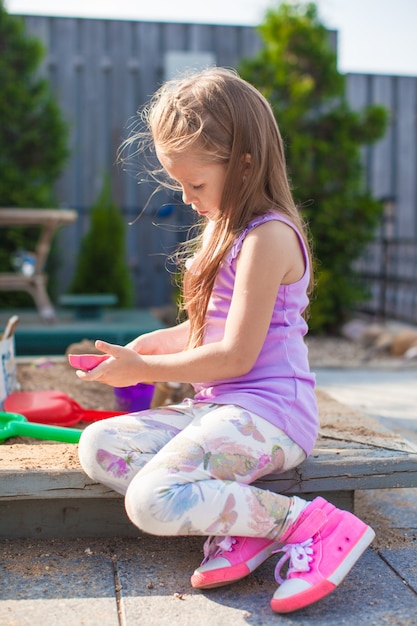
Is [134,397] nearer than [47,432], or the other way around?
[47,432]

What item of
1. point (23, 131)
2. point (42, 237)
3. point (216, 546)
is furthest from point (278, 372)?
point (23, 131)

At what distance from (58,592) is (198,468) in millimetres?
368

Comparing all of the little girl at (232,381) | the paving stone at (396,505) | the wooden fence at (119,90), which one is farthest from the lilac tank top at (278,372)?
the wooden fence at (119,90)

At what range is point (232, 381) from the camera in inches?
67.6

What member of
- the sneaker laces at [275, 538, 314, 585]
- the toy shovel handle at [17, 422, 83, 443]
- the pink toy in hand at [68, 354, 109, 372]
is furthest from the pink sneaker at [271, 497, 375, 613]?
the toy shovel handle at [17, 422, 83, 443]

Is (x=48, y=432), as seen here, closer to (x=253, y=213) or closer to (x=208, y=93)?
(x=253, y=213)

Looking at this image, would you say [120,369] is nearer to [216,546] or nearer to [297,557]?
[216,546]

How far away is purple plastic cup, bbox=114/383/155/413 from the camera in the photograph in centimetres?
239

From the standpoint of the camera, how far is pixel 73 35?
22.3 ft

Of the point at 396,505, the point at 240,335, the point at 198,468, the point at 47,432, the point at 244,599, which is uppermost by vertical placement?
the point at 240,335

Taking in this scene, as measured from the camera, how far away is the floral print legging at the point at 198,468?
151 cm

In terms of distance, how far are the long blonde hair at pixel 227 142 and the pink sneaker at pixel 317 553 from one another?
493 mm

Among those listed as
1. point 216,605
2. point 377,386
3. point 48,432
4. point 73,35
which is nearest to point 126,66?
point 73,35

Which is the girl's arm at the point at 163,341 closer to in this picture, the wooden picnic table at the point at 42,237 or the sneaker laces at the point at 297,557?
the sneaker laces at the point at 297,557
